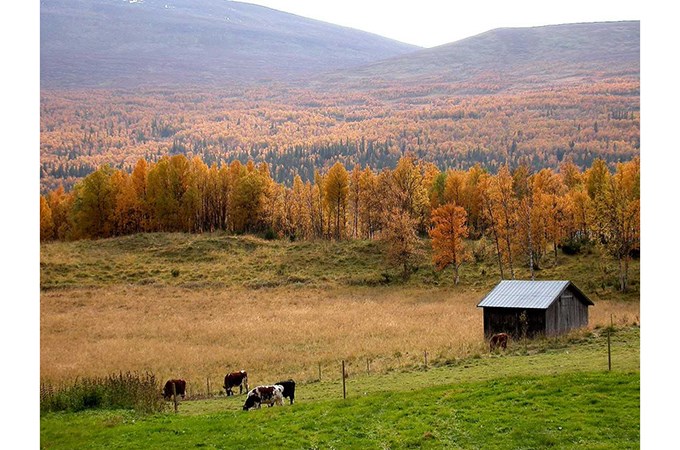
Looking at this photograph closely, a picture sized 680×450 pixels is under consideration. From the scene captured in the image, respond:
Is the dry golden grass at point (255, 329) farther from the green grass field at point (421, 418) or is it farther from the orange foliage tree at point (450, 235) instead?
the green grass field at point (421, 418)

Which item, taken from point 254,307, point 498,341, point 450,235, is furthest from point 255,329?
point 450,235

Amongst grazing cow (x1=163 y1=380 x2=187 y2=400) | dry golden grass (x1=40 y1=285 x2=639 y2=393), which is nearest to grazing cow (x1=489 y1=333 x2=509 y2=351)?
dry golden grass (x1=40 y1=285 x2=639 y2=393)

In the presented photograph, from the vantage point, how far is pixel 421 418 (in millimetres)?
19531

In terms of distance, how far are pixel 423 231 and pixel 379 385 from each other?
176ft

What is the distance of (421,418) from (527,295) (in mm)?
17754

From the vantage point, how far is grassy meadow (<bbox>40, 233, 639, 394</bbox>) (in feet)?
107

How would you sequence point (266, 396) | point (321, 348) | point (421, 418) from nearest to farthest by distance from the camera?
point (421, 418)
point (266, 396)
point (321, 348)

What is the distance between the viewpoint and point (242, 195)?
8038 cm

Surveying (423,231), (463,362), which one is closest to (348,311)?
(463,362)

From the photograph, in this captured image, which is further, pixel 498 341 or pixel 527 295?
pixel 527 295

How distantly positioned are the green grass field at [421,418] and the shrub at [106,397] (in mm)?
853

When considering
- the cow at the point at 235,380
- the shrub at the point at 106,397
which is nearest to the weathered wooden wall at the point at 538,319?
the cow at the point at 235,380

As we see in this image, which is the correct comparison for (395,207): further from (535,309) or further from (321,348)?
(535,309)

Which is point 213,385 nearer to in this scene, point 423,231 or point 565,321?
point 565,321
